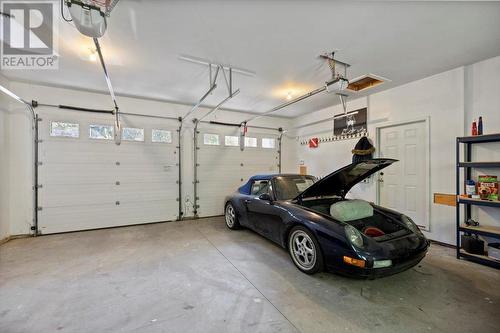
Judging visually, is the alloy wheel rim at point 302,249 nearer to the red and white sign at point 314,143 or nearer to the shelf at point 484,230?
the shelf at point 484,230

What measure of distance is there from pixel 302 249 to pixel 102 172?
4.31 m

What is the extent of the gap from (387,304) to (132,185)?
4846mm

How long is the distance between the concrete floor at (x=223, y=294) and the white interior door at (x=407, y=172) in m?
0.82

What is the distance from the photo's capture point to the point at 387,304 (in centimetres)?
190

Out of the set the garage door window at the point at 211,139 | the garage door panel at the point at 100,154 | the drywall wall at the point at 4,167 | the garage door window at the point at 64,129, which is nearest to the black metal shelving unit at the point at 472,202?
the garage door window at the point at 211,139

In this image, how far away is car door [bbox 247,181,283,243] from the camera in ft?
9.45

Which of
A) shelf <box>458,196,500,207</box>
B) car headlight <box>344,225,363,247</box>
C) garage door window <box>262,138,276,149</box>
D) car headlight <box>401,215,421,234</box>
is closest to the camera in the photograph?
car headlight <box>344,225,363,247</box>

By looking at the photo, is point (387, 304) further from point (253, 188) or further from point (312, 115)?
point (312, 115)

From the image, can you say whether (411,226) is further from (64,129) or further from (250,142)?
(64,129)

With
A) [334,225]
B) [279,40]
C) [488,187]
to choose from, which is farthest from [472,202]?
[279,40]

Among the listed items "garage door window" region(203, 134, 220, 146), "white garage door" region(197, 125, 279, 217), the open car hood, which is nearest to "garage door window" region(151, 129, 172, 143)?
"white garage door" region(197, 125, 279, 217)

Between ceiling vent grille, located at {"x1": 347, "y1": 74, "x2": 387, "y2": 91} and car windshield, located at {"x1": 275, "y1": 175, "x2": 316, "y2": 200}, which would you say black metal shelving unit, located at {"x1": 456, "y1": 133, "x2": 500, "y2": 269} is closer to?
ceiling vent grille, located at {"x1": 347, "y1": 74, "x2": 387, "y2": 91}

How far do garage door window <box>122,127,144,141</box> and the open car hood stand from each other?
388cm

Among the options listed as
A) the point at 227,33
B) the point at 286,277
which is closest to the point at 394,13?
the point at 227,33
